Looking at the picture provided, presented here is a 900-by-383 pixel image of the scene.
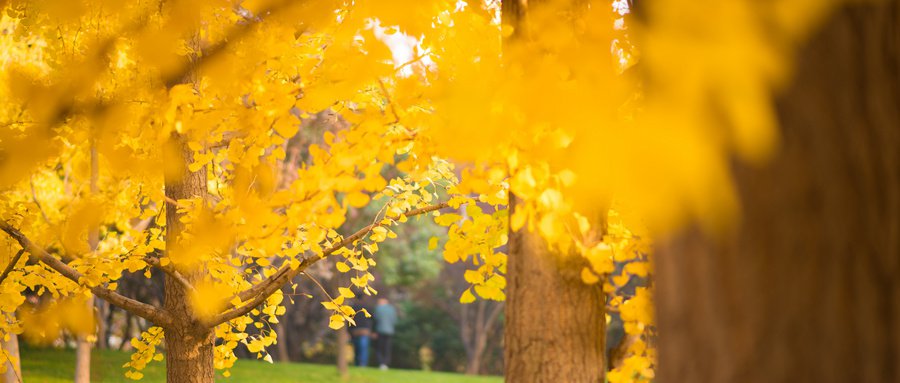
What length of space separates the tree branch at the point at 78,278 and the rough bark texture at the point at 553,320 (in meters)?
3.00

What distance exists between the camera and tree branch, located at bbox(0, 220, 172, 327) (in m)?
4.45

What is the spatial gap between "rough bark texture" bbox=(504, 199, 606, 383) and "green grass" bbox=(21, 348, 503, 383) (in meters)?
10.3

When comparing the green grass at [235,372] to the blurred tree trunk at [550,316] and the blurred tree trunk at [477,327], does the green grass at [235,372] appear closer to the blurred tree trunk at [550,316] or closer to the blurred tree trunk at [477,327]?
the blurred tree trunk at [477,327]

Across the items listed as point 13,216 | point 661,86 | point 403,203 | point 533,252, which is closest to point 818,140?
point 661,86

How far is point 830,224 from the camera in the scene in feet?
4.70

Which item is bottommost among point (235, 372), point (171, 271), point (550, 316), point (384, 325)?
point (235, 372)

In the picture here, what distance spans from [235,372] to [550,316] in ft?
38.1

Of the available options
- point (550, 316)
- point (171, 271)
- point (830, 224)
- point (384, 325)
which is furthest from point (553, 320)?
point (384, 325)

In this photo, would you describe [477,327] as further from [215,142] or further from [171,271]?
[215,142]

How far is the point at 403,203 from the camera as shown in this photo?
5.02 m

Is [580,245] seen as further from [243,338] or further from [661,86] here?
[243,338]

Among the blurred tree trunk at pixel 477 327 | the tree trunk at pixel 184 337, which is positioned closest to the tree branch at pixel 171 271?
the tree trunk at pixel 184 337

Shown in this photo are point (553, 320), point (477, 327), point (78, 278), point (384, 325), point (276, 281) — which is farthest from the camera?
point (477, 327)

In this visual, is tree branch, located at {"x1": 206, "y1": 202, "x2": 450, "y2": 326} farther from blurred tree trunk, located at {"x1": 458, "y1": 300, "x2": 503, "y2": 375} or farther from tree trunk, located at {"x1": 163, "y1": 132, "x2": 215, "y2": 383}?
blurred tree trunk, located at {"x1": 458, "y1": 300, "x2": 503, "y2": 375}
